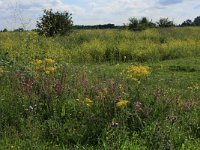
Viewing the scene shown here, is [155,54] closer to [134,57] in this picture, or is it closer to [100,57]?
[134,57]

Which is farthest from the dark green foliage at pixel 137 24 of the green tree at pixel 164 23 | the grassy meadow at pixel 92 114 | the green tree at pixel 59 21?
the grassy meadow at pixel 92 114

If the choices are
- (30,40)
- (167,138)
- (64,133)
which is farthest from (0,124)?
(30,40)

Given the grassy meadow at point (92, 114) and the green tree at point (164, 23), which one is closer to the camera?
the grassy meadow at point (92, 114)

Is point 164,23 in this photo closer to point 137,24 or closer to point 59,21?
point 137,24

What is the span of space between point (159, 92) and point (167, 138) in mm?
1354

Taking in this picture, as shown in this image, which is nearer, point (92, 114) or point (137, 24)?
point (92, 114)

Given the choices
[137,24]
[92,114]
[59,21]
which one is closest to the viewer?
[92,114]

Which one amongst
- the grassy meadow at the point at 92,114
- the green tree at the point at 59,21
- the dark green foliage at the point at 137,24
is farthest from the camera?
the dark green foliage at the point at 137,24

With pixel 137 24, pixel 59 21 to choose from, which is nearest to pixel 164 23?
pixel 137 24

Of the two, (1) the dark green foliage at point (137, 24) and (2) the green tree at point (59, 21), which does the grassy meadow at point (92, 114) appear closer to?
(2) the green tree at point (59, 21)

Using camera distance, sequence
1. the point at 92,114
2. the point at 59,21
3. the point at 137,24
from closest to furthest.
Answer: the point at 92,114 < the point at 59,21 < the point at 137,24

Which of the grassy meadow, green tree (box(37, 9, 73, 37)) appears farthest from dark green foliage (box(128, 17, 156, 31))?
the grassy meadow

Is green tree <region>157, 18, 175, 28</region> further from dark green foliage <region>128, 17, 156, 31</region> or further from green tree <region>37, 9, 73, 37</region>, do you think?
green tree <region>37, 9, 73, 37</region>

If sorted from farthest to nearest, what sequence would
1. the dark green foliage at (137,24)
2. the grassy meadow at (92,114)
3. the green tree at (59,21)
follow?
the dark green foliage at (137,24) → the green tree at (59,21) → the grassy meadow at (92,114)
